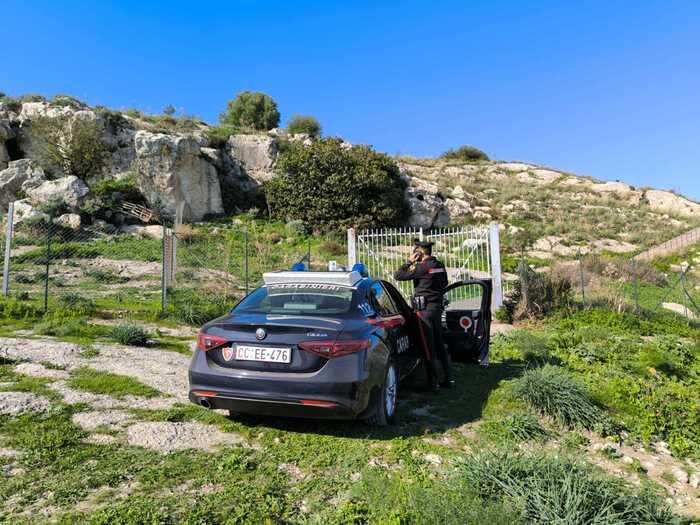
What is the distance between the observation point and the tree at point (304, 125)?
36812 millimetres

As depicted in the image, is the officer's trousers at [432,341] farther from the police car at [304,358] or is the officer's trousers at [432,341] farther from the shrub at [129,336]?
the shrub at [129,336]

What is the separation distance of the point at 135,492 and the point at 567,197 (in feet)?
130

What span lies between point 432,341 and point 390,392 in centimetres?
118

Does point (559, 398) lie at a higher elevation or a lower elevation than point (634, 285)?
lower

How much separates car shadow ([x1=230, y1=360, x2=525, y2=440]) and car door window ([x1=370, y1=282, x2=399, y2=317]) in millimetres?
1035

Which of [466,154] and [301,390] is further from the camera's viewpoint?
[466,154]

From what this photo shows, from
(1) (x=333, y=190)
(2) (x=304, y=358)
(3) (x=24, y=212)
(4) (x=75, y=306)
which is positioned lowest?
(4) (x=75, y=306)

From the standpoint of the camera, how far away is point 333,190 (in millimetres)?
23406

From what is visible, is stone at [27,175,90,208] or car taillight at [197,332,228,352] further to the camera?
stone at [27,175,90,208]

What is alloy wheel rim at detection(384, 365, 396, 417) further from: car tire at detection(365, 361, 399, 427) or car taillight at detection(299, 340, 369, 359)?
car taillight at detection(299, 340, 369, 359)

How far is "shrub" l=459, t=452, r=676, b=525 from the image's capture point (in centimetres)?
250

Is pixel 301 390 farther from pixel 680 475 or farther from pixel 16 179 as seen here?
pixel 16 179

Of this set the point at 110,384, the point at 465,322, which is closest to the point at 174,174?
the point at 110,384

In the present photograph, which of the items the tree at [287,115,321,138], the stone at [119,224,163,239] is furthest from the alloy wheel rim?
the tree at [287,115,321,138]
